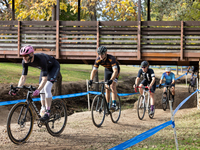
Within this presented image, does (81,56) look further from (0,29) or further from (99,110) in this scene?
(99,110)

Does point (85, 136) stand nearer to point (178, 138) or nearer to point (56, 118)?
point (56, 118)

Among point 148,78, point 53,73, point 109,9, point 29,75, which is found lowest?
point 29,75

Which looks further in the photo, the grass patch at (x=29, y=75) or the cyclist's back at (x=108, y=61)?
→ the grass patch at (x=29, y=75)

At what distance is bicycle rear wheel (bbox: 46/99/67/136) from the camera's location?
251 inches

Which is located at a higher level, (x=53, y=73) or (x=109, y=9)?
(x=109, y=9)

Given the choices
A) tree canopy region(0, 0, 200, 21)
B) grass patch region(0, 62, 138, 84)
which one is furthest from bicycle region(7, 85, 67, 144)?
grass patch region(0, 62, 138, 84)

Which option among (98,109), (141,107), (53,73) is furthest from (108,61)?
(141,107)

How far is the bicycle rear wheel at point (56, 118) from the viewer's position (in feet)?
20.9

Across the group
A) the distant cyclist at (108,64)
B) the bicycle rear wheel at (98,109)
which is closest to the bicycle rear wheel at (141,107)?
the distant cyclist at (108,64)

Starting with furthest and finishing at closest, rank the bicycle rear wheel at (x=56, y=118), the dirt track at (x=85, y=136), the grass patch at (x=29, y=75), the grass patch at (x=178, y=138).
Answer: the grass patch at (x=29, y=75), the bicycle rear wheel at (x=56, y=118), the grass patch at (x=178, y=138), the dirt track at (x=85, y=136)

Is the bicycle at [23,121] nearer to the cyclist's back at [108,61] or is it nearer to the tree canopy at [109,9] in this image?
the cyclist's back at [108,61]

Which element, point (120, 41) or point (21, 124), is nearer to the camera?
point (21, 124)

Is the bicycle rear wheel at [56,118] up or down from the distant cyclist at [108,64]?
down

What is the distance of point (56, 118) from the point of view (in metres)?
6.54
